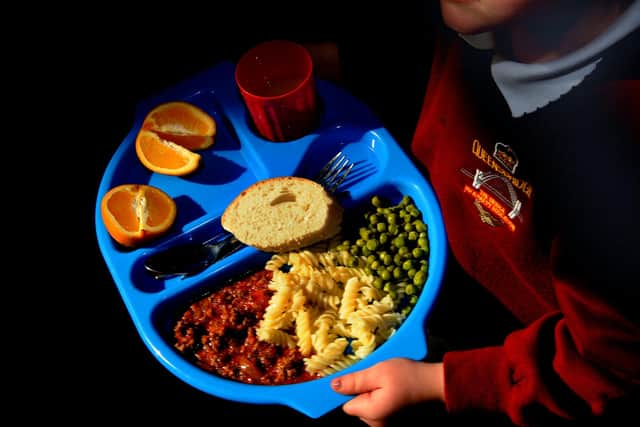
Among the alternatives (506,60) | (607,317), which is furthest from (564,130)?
(607,317)

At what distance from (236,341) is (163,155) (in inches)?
29.2

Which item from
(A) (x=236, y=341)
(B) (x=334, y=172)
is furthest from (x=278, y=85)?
(A) (x=236, y=341)

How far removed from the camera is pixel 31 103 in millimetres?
2709

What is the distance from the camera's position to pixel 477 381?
163 cm

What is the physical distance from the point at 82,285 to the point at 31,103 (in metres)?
0.86

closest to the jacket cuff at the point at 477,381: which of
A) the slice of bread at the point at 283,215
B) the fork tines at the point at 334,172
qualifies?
the slice of bread at the point at 283,215

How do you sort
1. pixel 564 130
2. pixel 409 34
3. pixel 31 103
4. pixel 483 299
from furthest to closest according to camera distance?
pixel 31 103, pixel 483 299, pixel 409 34, pixel 564 130

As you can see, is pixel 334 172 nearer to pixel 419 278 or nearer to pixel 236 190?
pixel 236 190

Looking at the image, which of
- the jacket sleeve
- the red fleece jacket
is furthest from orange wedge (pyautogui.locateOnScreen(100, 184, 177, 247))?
the jacket sleeve

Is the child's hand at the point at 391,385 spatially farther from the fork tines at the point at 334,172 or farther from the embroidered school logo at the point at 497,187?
the fork tines at the point at 334,172

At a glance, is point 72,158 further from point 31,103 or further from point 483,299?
point 483,299

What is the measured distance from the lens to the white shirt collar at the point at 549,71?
1.05 metres

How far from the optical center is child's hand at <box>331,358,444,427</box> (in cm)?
171

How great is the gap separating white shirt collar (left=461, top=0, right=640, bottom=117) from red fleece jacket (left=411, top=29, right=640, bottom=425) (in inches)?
1.1
